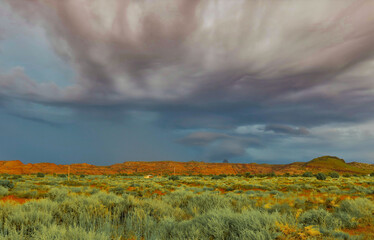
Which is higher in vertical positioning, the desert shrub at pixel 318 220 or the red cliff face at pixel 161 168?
the desert shrub at pixel 318 220

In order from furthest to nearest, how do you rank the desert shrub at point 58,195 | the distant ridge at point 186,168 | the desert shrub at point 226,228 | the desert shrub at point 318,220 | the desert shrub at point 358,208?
the distant ridge at point 186,168
the desert shrub at point 58,195
the desert shrub at point 358,208
the desert shrub at point 318,220
the desert shrub at point 226,228

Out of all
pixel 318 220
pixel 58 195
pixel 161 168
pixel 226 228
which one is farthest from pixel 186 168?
pixel 226 228

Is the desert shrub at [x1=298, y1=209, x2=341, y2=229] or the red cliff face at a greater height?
the desert shrub at [x1=298, y1=209, x2=341, y2=229]

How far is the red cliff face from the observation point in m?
73.5

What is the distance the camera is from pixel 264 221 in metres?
5.11

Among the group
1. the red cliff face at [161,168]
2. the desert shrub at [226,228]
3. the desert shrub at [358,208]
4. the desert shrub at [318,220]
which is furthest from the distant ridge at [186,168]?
the desert shrub at [226,228]

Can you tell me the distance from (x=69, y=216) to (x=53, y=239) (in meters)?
3.12

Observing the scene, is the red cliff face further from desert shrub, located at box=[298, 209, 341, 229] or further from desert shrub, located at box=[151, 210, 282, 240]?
desert shrub, located at box=[151, 210, 282, 240]

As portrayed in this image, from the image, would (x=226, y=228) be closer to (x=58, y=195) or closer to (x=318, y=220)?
(x=318, y=220)

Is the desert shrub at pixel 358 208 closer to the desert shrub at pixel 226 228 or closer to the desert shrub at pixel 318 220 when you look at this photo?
the desert shrub at pixel 318 220

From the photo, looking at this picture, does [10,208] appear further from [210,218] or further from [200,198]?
[200,198]

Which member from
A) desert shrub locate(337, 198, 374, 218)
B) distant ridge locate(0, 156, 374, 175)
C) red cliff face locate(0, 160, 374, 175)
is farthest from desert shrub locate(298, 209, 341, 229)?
distant ridge locate(0, 156, 374, 175)

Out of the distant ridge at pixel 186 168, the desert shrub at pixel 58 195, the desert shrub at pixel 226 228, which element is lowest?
the distant ridge at pixel 186 168

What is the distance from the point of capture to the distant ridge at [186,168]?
74.0m
